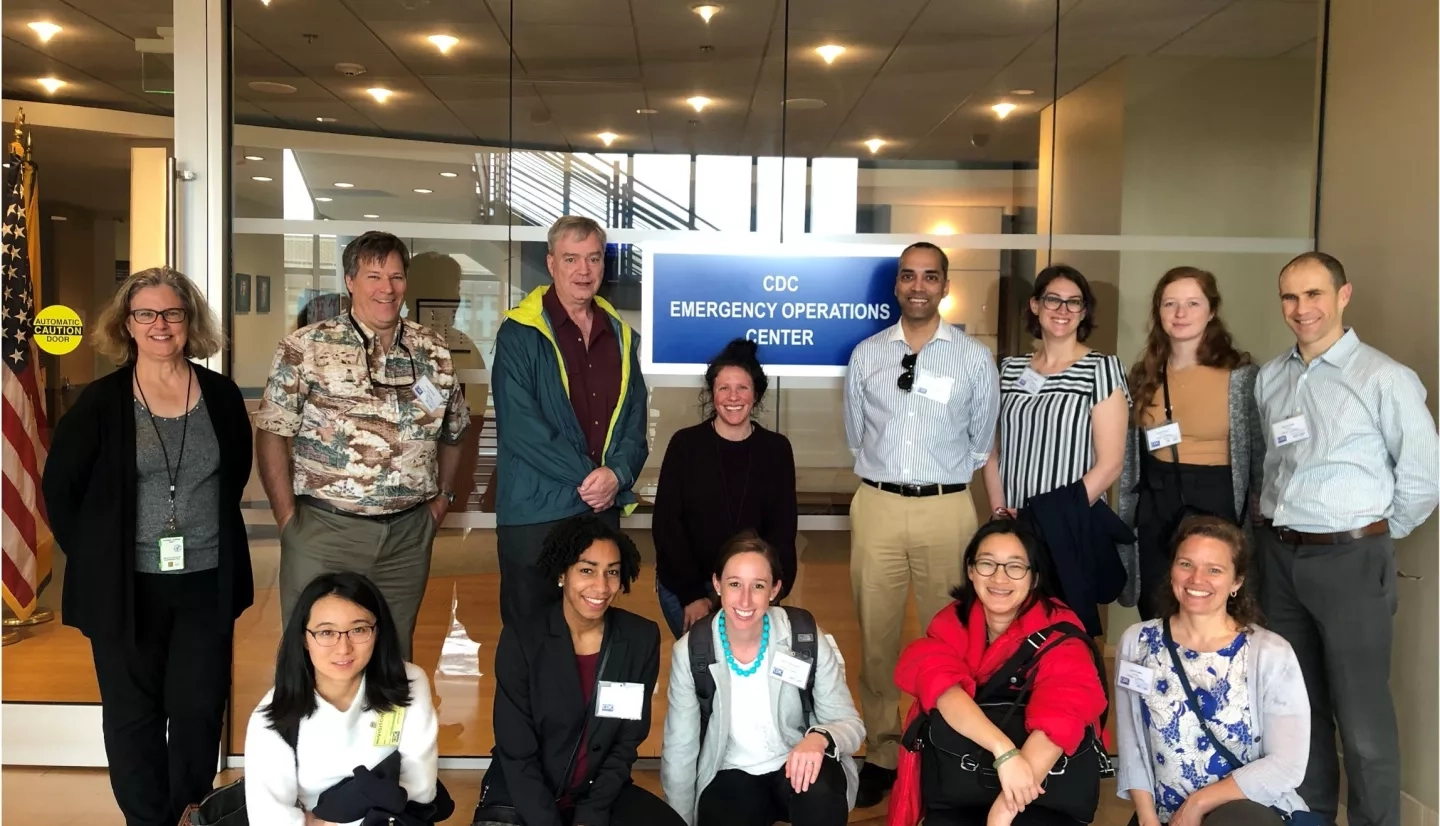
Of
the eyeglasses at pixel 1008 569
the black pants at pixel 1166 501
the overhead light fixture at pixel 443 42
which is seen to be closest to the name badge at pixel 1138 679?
the eyeglasses at pixel 1008 569

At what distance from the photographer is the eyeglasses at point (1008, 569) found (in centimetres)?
285

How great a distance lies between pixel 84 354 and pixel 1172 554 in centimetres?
370

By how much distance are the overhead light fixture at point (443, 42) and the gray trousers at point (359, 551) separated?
168 centimetres

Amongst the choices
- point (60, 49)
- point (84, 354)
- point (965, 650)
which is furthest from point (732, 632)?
point (60, 49)

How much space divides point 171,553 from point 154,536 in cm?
7

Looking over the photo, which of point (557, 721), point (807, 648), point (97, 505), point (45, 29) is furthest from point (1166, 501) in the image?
point (45, 29)

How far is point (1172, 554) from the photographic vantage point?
2943mm

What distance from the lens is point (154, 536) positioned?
3.01m

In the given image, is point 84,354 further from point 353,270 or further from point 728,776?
point 728,776

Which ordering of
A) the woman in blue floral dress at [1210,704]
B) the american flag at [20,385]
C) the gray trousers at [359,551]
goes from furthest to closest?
the american flag at [20,385] → the gray trousers at [359,551] → the woman in blue floral dress at [1210,704]

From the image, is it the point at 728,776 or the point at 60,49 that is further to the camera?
the point at 60,49

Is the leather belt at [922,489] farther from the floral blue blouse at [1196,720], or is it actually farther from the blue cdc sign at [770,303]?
the floral blue blouse at [1196,720]

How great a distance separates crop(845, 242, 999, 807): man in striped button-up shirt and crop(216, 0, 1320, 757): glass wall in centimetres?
31

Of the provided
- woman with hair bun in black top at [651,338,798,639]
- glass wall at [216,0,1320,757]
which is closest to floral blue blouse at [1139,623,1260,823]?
woman with hair bun in black top at [651,338,798,639]
